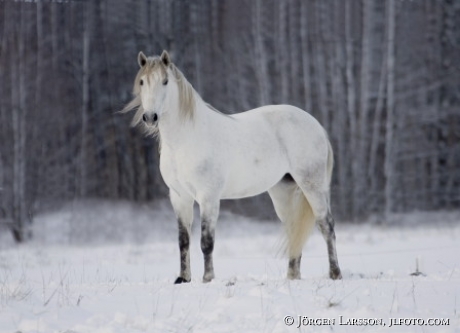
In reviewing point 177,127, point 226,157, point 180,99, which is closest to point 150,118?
point 177,127

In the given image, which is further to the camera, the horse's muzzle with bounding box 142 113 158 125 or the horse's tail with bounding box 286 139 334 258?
the horse's tail with bounding box 286 139 334 258

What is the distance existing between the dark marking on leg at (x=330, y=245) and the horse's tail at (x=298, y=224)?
0.14 m

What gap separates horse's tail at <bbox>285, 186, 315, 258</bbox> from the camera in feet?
22.3

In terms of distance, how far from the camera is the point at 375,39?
1862cm

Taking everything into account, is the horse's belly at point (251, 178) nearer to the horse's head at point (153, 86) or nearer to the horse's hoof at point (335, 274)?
the horse's head at point (153, 86)

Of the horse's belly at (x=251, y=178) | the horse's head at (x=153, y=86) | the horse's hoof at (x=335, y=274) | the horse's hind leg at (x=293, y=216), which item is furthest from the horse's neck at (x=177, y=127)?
the horse's hoof at (x=335, y=274)

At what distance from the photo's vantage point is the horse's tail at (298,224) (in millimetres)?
6793

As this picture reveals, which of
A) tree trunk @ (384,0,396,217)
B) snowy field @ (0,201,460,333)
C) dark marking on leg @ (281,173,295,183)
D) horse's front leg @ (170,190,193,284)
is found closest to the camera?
snowy field @ (0,201,460,333)

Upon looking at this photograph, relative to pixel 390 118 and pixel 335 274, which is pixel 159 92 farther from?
pixel 390 118

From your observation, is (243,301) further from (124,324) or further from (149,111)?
(149,111)

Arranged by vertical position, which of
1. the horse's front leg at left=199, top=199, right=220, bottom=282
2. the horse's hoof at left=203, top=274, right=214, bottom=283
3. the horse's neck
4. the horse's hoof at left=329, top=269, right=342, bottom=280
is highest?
the horse's neck

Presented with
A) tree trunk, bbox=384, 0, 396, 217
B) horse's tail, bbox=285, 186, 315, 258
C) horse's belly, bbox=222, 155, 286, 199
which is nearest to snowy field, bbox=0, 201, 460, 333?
horse's tail, bbox=285, 186, 315, 258

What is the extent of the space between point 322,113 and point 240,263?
886 cm

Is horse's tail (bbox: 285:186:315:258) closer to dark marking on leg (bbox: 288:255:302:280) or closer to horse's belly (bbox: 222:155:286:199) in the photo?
dark marking on leg (bbox: 288:255:302:280)
